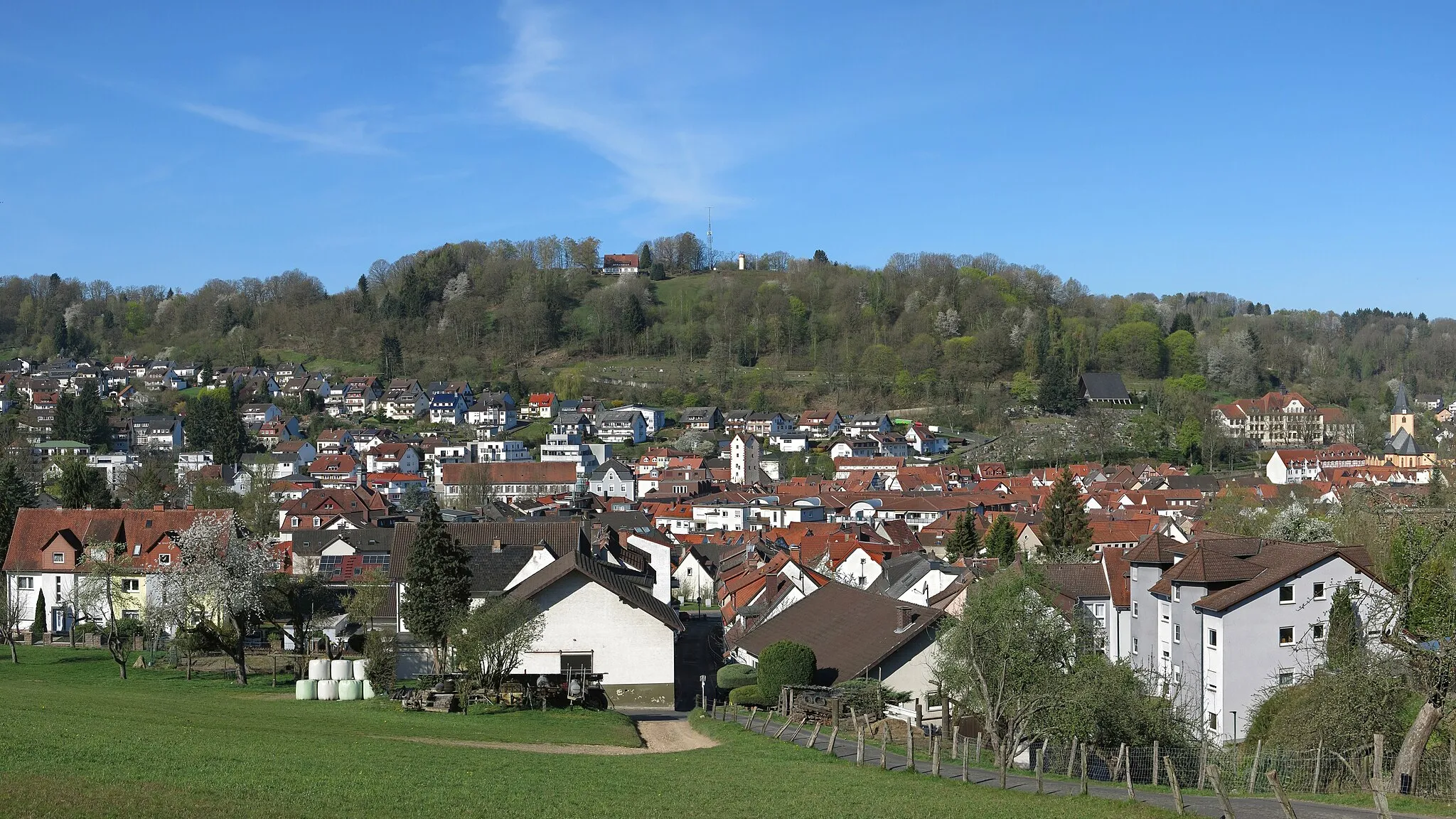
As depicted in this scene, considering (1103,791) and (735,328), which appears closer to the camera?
(1103,791)

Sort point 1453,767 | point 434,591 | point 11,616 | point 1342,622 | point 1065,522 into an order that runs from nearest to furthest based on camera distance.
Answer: point 1453,767 < point 1342,622 < point 434,591 < point 11,616 < point 1065,522

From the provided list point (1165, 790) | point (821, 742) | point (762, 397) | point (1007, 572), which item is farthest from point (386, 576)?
point (762, 397)

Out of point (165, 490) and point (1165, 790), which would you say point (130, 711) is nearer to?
point (1165, 790)

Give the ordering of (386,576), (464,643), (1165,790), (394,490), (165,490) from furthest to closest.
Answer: (394,490), (165,490), (386,576), (464,643), (1165,790)

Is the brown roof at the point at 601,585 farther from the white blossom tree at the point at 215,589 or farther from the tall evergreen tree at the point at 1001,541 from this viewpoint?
the tall evergreen tree at the point at 1001,541

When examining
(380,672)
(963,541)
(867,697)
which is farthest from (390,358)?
(867,697)

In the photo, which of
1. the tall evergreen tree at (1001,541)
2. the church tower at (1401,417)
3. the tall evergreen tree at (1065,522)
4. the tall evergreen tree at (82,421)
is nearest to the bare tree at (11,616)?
the tall evergreen tree at (1001,541)

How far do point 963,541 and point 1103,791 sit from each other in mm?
39928

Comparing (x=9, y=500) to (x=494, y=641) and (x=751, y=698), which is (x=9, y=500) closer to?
(x=494, y=641)

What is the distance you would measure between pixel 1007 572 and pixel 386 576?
22057 millimetres

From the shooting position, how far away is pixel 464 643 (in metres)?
25.4

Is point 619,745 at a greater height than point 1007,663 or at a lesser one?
lesser

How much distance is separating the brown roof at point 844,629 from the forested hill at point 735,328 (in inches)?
4023

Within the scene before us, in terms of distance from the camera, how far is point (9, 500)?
50594 mm
